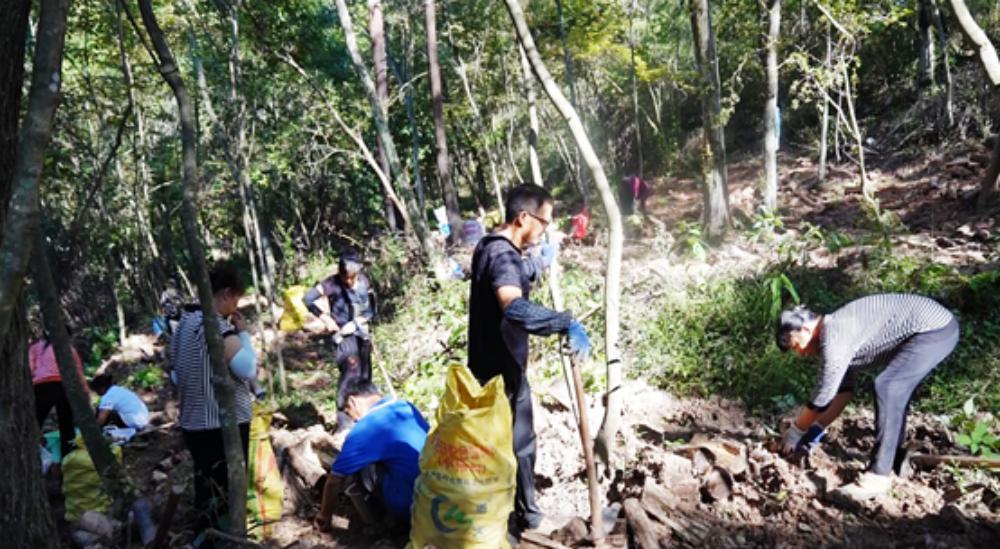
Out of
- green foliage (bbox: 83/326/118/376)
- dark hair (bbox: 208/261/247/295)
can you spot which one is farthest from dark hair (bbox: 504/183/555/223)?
green foliage (bbox: 83/326/118/376)

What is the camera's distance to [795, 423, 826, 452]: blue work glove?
12.5ft

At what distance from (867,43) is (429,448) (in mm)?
16161

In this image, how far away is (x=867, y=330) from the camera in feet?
11.3

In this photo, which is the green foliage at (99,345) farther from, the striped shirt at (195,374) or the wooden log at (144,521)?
the striped shirt at (195,374)

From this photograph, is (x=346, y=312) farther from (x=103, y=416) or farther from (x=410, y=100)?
(x=410, y=100)

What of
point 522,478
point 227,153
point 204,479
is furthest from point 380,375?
point 522,478

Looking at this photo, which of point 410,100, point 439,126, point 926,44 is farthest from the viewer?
→ point 410,100

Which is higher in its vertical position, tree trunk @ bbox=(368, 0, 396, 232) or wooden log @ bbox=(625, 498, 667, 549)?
tree trunk @ bbox=(368, 0, 396, 232)

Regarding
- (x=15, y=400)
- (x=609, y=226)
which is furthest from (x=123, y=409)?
(x=609, y=226)

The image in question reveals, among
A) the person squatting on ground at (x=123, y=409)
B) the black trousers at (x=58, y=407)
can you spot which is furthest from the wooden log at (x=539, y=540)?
the person squatting on ground at (x=123, y=409)

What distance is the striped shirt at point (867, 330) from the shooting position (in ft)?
11.0

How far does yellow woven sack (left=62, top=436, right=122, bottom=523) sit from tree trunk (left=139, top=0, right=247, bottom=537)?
89.2 inches

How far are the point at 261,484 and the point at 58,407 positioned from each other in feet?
10.0

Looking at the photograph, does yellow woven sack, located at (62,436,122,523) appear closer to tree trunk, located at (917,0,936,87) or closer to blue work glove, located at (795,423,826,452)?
blue work glove, located at (795,423,826,452)
